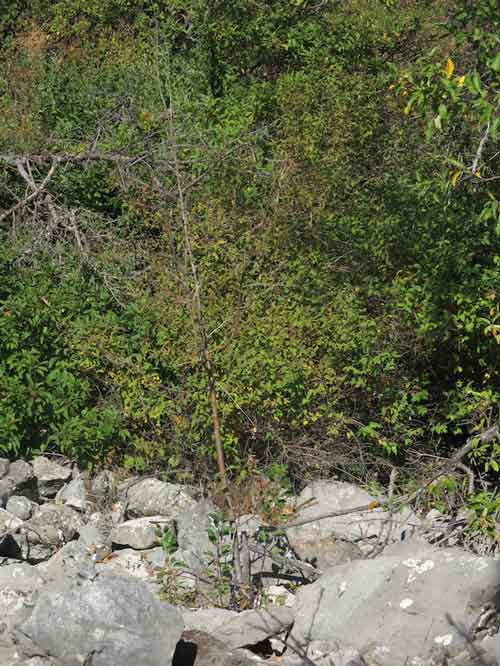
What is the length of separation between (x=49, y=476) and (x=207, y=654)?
2584mm

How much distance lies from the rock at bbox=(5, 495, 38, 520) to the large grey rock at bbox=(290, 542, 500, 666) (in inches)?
83.7

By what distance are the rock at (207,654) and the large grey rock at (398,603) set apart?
288 mm

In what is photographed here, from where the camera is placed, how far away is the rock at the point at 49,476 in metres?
6.43

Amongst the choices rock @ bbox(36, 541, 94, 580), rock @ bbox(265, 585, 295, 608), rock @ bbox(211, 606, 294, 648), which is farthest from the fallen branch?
rock @ bbox(36, 541, 94, 580)

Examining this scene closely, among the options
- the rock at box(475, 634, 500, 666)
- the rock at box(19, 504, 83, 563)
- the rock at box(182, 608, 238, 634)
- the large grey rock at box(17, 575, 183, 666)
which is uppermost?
the large grey rock at box(17, 575, 183, 666)

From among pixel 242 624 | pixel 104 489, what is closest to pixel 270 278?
pixel 104 489

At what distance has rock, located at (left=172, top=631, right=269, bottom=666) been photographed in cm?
412

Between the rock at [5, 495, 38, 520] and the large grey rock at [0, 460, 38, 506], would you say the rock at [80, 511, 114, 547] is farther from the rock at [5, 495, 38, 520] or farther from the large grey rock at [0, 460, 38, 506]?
the large grey rock at [0, 460, 38, 506]

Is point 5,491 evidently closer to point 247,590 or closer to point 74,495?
point 74,495

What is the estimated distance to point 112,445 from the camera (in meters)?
6.56

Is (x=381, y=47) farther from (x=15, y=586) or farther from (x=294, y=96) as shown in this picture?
(x=15, y=586)

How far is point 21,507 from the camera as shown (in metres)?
5.97

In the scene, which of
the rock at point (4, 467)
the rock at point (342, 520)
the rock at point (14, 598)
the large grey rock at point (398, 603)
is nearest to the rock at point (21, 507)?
the rock at point (4, 467)

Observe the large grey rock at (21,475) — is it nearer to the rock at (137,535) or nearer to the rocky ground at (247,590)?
the rocky ground at (247,590)
